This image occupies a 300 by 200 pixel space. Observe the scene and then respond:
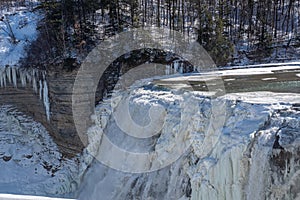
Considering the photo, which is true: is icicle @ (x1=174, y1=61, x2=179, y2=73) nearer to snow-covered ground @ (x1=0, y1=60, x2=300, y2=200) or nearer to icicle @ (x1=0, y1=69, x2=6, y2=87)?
snow-covered ground @ (x1=0, y1=60, x2=300, y2=200)

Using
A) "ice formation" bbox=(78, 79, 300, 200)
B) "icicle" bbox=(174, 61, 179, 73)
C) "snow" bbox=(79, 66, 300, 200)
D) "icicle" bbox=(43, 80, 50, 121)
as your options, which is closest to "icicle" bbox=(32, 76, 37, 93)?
"icicle" bbox=(43, 80, 50, 121)

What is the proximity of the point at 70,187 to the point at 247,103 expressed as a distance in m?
8.37

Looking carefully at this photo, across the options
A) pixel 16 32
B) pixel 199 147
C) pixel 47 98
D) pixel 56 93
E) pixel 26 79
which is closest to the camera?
pixel 199 147

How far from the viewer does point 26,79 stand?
1557cm

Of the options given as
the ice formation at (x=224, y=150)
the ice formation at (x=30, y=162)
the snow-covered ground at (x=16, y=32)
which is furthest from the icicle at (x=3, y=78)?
the ice formation at (x=224, y=150)

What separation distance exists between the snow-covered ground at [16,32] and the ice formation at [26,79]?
0.58m

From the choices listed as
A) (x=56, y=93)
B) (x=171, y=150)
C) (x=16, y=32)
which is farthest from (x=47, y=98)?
(x=171, y=150)

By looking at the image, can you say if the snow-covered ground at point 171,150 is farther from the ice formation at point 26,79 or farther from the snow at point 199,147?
the ice formation at point 26,79

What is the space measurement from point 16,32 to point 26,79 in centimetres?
463

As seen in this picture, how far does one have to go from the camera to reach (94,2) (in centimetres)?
1869

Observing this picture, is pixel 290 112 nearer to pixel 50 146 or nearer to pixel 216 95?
pixel 216 95

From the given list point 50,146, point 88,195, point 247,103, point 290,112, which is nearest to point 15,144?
point 50,146

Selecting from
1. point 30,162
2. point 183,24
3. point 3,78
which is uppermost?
point 183,24

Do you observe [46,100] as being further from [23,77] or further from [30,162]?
[30,162]
